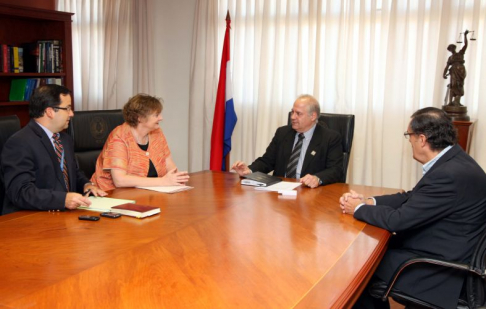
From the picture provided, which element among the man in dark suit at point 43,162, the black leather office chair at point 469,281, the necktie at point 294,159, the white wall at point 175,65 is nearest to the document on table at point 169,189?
the man in dark suit at point 43,162

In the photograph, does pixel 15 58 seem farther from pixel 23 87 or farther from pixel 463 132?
pixel 463 132

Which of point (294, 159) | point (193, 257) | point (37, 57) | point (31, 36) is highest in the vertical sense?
point (31, 36)

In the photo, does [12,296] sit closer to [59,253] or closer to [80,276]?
[80,276]

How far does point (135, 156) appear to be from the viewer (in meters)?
2.97

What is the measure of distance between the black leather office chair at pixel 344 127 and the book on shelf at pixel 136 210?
167 cm

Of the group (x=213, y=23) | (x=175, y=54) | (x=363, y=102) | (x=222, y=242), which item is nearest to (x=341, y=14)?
(x=363, y=102)

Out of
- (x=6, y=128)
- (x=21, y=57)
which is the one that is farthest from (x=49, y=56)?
(x=6, y=128)

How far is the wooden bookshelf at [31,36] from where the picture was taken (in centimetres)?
511

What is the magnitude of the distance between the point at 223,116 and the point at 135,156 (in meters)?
1.99

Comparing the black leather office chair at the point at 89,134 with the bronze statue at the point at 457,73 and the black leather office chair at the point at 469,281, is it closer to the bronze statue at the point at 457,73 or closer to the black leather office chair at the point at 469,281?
the black leather office chair at the point at 469,281

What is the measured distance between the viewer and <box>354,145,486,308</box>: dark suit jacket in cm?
213

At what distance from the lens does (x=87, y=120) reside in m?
3.23

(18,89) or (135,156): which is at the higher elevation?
(18,89)

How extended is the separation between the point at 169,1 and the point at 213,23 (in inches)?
26.7
